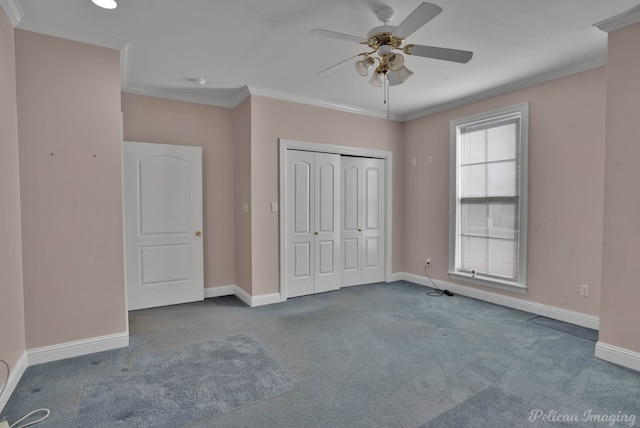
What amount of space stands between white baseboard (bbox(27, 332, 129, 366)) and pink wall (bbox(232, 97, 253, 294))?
157 centimetres

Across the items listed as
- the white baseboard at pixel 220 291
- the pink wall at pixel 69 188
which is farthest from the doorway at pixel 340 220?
the pink wall at pixel 69 188

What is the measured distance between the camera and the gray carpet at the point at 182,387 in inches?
81.8

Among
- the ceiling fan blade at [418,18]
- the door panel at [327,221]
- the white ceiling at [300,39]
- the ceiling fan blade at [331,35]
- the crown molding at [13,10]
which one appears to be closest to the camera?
the ceiling fan blade at [418,18]

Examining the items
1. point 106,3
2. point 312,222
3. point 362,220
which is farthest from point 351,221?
point 106,3

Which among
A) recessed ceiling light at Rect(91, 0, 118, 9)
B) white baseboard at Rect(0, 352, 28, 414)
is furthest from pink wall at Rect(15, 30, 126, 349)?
recessed ceiling light at Rect(91, 0, 118, 9)

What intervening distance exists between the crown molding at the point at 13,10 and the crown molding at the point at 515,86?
14.9 ft

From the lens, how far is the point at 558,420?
6.57ft

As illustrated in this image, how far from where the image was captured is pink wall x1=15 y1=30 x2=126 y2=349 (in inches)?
105

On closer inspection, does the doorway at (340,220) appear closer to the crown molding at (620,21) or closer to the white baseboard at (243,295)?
the white baseboard at (243,295)

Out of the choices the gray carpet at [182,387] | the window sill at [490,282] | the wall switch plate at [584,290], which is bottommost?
the gray carpet at [182,387]

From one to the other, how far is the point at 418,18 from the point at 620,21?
1.79 metres

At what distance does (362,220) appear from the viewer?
17.1ft

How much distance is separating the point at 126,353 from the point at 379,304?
2.76 meters

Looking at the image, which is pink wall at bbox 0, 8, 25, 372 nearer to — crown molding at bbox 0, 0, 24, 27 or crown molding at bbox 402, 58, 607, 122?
crown molding at bbox 0, 0, 24, 27
